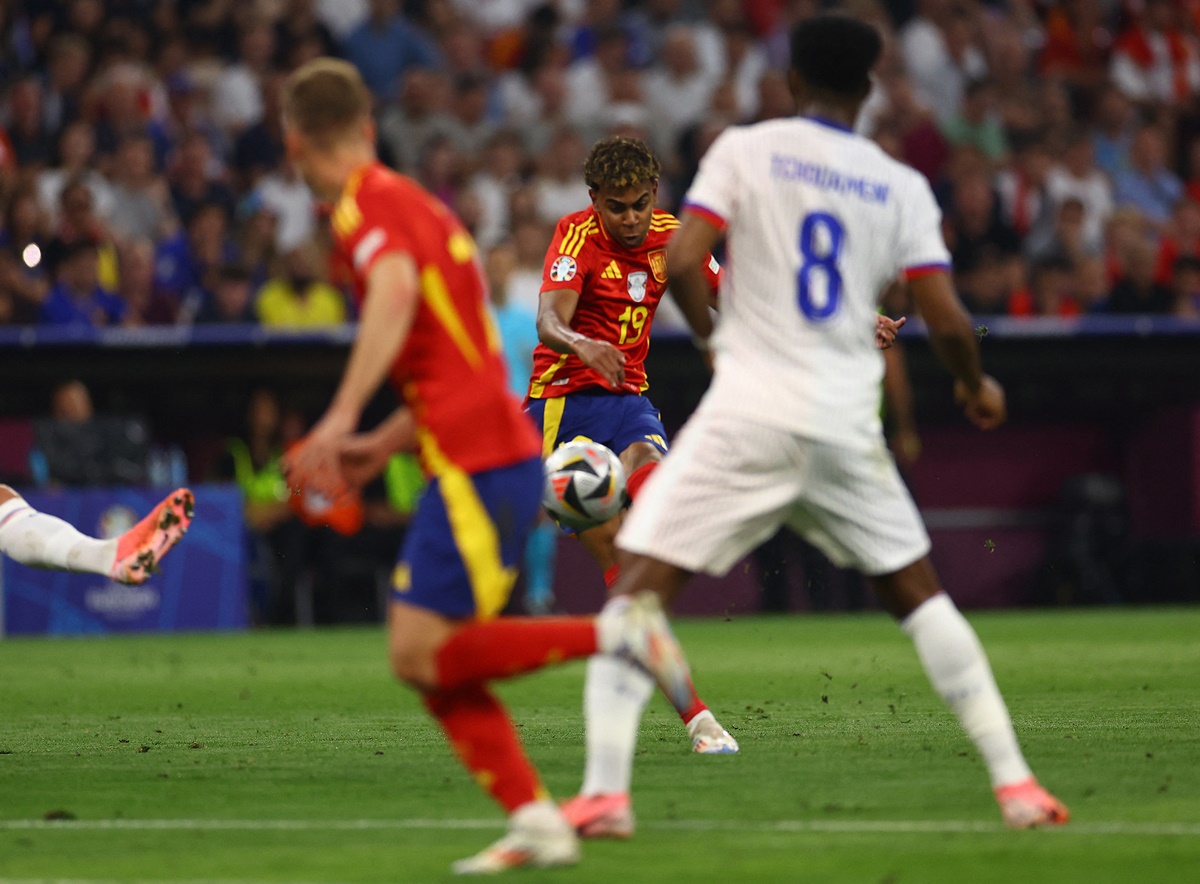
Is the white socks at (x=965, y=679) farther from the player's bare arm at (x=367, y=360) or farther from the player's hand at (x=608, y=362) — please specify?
the player's bare arm at (x=367, y=360)

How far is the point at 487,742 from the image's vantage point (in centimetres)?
505

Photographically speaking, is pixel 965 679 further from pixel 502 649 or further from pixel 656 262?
pixel 656 262

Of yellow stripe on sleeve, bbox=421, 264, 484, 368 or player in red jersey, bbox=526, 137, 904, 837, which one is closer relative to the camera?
yellow stripe on sleeve, bbox=421, 264, 484, 368

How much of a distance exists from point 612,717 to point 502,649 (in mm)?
547

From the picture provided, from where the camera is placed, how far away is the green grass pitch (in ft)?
16.8

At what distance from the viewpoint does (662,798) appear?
6.34m

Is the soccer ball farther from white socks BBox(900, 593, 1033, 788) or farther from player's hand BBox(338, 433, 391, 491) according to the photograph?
player's hand BBox(338, 433, 391, 491)

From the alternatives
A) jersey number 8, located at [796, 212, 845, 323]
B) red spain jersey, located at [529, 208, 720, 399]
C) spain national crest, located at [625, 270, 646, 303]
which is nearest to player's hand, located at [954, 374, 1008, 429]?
jersey number 8, located at [796, 212, 845, 323]

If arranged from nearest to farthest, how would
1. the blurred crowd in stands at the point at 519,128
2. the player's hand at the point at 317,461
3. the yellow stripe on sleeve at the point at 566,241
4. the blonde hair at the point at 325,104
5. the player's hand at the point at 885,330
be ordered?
the player's hand at the point at 317,461
the blonde hair at the point at 325,104
the player's hand at the point at 885,330
the yellow stripe on sleeve at the point at 566,241
the blurred crowd in stands at the point at 519,128

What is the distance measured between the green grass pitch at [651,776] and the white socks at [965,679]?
0.22m

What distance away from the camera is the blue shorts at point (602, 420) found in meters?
8.39

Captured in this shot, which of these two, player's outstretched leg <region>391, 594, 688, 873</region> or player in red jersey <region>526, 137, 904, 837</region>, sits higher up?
player in red jersey <region>526, 137, 904, 837</region>

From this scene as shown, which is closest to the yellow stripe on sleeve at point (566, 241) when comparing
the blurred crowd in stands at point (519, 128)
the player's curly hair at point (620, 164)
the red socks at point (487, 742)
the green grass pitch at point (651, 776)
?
the player's curly hair at point (620, 164)

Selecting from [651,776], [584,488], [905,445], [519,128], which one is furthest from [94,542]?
[519,128]
